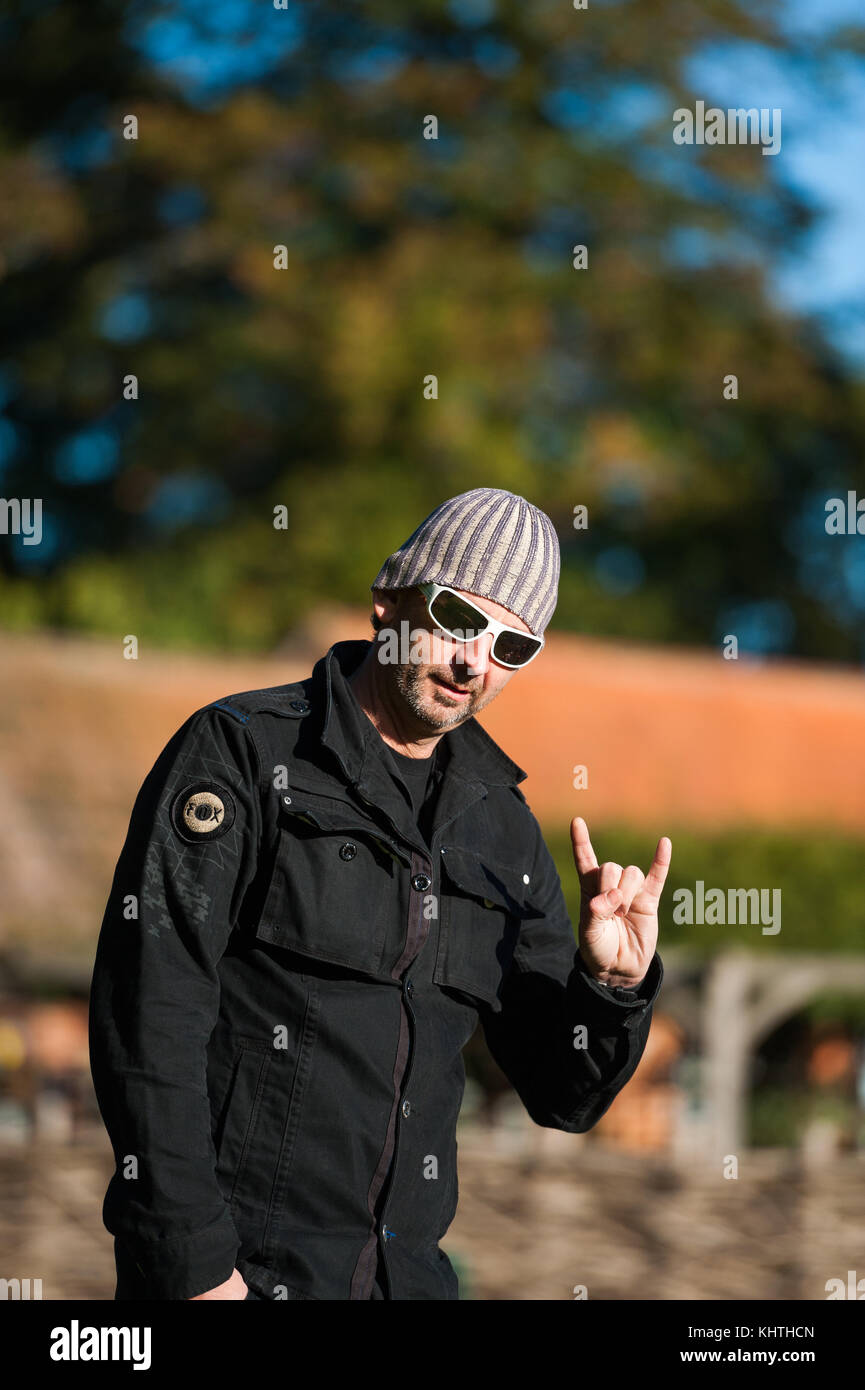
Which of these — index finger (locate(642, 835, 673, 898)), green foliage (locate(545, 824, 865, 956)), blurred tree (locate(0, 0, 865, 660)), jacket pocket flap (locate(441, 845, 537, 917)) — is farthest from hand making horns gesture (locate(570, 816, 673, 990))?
blurred tree (locate(0, 0, 865, 660))

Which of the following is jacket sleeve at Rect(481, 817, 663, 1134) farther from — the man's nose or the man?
the man's nose

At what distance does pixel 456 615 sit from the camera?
237cm

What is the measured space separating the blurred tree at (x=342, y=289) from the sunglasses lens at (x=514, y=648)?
1348cm

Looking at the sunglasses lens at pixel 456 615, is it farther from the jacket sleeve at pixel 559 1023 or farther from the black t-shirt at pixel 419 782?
the jacket sleeve at pixel 559 1023

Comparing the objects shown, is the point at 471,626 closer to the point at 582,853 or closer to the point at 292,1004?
the point at 582,853

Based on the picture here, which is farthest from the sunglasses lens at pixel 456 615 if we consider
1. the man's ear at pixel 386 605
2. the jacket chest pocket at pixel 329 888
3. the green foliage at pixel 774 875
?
the green foliage at pixel 774 875

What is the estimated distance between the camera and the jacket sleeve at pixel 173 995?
2.02 metres

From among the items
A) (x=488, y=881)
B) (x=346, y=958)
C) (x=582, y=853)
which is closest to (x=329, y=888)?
(x=346, y=958)

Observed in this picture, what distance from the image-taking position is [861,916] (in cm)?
1035

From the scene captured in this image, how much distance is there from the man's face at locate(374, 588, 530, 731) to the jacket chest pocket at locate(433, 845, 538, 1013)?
0.21 metres

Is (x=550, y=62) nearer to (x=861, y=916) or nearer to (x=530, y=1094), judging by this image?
(x=861, y=916)

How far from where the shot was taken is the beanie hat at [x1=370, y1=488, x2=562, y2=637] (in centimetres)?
237

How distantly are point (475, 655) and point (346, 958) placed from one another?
47 cm
